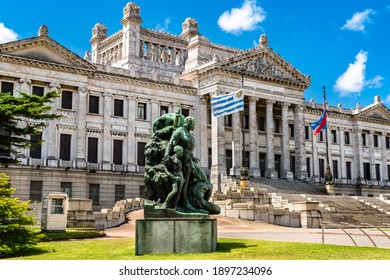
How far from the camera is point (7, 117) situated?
2733 cm

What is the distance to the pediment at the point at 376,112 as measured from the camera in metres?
77.1

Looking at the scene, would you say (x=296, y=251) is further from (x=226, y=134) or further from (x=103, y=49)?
(x=103, y=49)

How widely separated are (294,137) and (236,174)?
12248 millimetres

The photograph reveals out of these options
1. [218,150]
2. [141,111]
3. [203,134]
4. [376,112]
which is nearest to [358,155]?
[376,112]

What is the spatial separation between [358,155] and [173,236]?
210ft

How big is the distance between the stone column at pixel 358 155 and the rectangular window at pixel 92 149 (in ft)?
131

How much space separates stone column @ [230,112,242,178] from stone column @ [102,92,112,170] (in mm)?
13386

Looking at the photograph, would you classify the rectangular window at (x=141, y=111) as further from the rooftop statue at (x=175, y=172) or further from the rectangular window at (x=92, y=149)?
the rooftop statue at (x=175, y=172)

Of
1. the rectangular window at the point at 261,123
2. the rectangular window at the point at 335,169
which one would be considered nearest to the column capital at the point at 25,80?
the rectangular window at the point at 261,123

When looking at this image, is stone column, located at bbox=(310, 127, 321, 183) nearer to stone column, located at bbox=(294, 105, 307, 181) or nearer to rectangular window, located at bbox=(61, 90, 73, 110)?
stone column, located at bbox=(294, 105, 307, 181)

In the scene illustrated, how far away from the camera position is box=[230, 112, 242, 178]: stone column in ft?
187

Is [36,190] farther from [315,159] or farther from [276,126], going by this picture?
[315,159]

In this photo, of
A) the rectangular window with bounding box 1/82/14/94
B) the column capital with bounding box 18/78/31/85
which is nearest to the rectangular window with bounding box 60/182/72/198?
the rectangular window with bounding box 1/82/14/94
